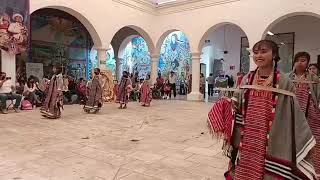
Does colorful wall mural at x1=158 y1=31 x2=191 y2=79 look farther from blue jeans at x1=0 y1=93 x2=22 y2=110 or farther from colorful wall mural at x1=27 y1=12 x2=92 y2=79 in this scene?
blue jeans at x1=0 y1=93 x2=22 y2=110

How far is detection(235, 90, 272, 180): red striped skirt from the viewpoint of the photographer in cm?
192

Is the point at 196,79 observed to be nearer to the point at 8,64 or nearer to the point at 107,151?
the point at 8,64

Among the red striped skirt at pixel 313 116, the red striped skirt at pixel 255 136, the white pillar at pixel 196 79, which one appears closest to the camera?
the red striped skirt at pixel 255 136

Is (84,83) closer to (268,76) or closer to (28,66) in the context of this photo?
(28,66)

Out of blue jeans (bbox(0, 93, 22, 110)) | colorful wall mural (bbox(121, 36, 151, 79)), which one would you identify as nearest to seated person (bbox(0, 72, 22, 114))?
blue jeans (bbox(0, 93, 22, 110))

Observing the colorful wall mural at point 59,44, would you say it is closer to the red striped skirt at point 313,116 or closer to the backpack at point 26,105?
the backpack at point 26,105

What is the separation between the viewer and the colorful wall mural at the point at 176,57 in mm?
18969

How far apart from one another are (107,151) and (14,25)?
6486 mm

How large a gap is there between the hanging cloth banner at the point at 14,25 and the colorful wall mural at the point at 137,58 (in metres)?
10.6

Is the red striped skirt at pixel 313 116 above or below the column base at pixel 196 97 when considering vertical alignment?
above

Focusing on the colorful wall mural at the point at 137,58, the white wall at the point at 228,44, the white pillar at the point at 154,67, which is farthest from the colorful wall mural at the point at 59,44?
the white wall at the point at 228,44

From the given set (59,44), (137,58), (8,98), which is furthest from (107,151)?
(137,58)

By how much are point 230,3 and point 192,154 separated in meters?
9.67

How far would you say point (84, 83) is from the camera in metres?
12.4
